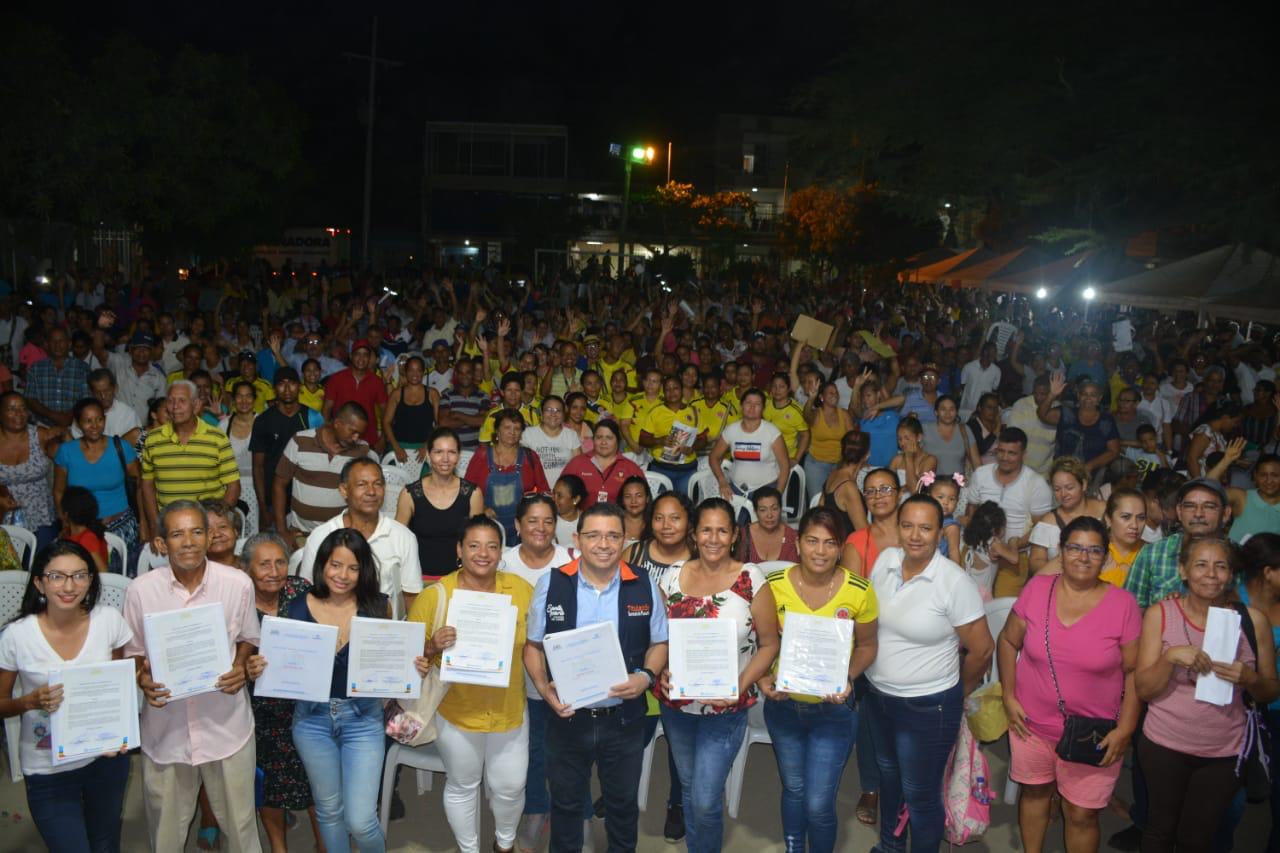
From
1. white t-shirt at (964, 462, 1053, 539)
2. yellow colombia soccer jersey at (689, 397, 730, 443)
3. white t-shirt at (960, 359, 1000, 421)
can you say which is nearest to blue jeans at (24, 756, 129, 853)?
white t-shirt at (964, 462, 1053, 539)

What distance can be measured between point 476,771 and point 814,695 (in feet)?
4.79

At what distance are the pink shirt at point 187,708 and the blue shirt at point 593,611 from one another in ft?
3.92

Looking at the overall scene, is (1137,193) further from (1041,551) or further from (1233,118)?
(1041,551)

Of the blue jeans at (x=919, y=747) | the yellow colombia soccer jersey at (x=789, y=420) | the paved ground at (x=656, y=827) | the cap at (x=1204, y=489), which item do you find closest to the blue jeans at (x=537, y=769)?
the paved ground at (x=656, y=827)

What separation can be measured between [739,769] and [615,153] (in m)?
24.6

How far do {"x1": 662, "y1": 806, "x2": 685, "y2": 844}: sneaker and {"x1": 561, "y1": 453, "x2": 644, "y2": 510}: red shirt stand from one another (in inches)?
97.8

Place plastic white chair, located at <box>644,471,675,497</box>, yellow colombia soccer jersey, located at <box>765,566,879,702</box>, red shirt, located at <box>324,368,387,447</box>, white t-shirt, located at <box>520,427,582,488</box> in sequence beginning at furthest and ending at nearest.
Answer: red shirt, located at <box>324,368,387,447</box>, plastic white chair, located at <box>644,471,675,497</box>, white t-shirt, located at <box>520,427,582,488</box>, yellow colombia soccer jersey, located at <box>765,566,879,702</box>

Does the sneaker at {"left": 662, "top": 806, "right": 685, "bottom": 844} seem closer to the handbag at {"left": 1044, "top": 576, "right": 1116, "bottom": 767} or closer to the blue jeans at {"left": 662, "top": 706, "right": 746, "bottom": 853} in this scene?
the blue jeans at {"left": 662, "top": 706, "right": 746, "bottom": 853}

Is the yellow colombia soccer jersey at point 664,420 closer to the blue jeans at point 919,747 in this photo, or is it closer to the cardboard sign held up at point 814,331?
the cardboard sign held up at point 814,331

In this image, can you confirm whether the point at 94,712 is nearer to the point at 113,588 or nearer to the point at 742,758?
the point at 113,588

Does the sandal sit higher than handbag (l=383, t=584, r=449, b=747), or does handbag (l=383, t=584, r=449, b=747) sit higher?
handbag (l=383, t=584, r=449, b=747)

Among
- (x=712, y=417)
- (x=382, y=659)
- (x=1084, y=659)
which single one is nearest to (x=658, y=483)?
(x=712, y=417)

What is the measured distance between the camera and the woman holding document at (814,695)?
4.32 m

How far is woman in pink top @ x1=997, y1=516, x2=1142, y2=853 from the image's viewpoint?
429cm
